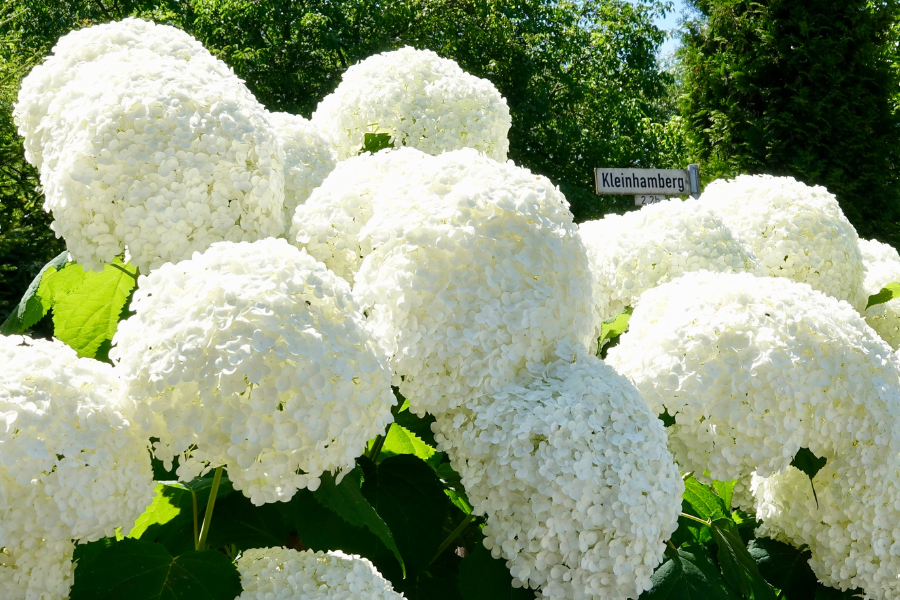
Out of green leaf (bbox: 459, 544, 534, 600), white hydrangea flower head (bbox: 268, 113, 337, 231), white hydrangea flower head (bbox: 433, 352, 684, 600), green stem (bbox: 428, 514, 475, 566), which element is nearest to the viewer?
white hydrangea flower head (bbox: 433, 352, 684, 600)

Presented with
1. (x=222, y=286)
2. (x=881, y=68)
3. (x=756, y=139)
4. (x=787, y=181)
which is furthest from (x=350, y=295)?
(x=881, y=68)

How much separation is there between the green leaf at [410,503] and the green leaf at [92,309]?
0.62m

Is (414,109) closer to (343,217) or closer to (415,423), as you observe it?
(343,217)

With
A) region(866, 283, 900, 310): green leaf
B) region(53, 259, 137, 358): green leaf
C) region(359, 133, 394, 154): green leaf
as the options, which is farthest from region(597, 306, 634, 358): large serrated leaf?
region(53, 259, 137, 358): green leaf

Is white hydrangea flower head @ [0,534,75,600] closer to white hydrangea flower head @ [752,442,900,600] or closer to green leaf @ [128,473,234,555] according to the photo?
green leaf @ [128,473,234,555]

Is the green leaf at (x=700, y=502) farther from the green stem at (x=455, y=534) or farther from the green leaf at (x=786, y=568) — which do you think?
the green stem at (x=455, y=534)

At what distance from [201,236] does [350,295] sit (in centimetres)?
34

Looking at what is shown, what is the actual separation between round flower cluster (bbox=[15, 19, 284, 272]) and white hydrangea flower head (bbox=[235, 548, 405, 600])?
0.53m

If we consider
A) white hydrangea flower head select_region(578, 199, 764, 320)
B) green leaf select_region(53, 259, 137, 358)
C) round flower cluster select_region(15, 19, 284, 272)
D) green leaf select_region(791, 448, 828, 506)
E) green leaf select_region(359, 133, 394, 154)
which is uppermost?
round flower cluster select_region(15, 19, 284, 272)

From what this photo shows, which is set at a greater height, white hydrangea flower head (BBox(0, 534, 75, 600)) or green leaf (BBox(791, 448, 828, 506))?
white hydrangea flower head (BBox(0, 534, 75, 600))

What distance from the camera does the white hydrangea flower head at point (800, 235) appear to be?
7.36 ft

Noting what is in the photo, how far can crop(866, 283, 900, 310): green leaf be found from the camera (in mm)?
2408

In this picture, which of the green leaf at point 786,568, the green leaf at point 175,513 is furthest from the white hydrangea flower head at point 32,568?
the green leaf at point 786,568

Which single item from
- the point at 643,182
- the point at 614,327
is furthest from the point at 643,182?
the point at 614,327
